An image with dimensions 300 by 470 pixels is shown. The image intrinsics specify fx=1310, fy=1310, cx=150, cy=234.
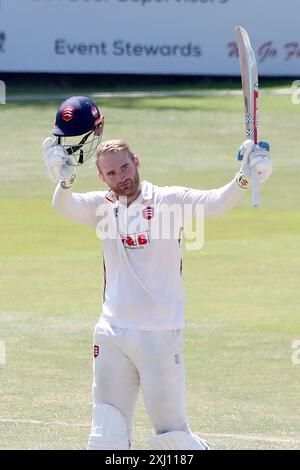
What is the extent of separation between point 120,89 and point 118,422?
2635 centimetres

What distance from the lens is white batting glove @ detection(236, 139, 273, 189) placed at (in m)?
7.43

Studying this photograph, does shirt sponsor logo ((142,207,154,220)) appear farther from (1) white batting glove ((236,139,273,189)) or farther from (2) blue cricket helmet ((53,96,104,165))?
(1) white batting glove ((236,139,273,189))

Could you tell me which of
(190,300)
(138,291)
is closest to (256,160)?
(138,291)

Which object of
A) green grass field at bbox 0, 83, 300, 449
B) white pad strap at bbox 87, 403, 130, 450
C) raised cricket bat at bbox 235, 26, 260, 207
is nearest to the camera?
white pad strap at bbox 87, 403, 130, 450

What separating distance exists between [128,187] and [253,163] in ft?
2.56

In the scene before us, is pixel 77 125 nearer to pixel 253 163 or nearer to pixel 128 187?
pixel 128 187

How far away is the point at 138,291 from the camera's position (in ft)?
25.2

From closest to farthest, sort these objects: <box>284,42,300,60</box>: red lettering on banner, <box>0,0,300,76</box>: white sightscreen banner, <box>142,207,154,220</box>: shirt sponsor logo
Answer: <box>142,207,154,220</box>: shirt sponsor logo, <box>0,0,300,76</box>: white sightscreen banner, <box>284,42,300,60</box>: red lettering on banner

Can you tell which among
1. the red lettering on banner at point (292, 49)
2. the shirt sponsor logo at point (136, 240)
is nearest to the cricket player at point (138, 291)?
the shirt sponsor logo at point (136, 240)

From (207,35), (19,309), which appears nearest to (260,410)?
(19,309)

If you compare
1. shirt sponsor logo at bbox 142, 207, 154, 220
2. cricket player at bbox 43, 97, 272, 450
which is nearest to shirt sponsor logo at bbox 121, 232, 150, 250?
cricket player at bbox 43, 97, 272, 450

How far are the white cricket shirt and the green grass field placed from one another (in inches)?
62.6

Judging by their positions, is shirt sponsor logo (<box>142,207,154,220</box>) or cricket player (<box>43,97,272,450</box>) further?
shirt sponsor logo (<box>142,207,154,220</box>)

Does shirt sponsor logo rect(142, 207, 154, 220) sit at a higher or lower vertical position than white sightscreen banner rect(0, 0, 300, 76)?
lower
